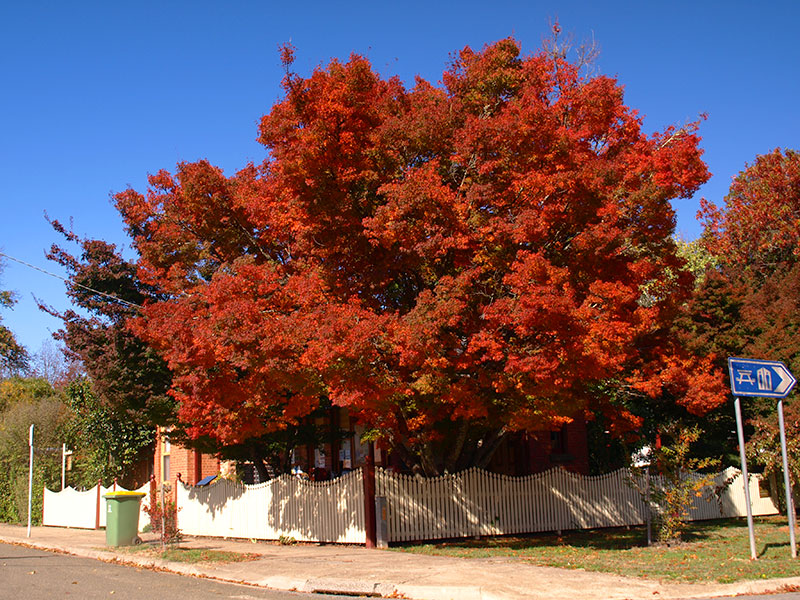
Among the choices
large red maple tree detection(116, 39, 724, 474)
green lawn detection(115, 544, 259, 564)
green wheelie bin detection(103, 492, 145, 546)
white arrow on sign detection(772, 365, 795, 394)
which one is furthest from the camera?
green wheelie bin detection(103, 492, 145, 546)

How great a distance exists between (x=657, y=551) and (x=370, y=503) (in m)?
5.72

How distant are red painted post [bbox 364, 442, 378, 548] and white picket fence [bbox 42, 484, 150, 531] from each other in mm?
10203

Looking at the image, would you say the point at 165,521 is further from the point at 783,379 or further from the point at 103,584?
the point at 783,379

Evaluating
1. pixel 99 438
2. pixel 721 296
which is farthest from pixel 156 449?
pixel 721 296

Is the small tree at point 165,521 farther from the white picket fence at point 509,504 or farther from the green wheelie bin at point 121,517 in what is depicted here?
the white picket fence at point 509,504

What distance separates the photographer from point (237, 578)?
477 inches

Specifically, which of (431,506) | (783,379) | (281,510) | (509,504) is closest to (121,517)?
(281,510)

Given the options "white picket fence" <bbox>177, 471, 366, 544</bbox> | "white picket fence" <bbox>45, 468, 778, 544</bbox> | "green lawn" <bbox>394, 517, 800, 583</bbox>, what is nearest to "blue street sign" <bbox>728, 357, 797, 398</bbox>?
"green lawn" <bbox>394, 517, 800, 583</bbox>

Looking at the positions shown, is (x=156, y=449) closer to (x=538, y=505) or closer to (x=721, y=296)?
(x=538, y=505)

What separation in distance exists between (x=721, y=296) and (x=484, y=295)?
9.44 m

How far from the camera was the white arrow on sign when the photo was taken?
40.3ft

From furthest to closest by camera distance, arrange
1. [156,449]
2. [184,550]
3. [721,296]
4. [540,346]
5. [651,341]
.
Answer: [156,449] < [721,296] < [651,341] < [184,550] < [540,346]

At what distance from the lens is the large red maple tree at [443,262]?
13109mm

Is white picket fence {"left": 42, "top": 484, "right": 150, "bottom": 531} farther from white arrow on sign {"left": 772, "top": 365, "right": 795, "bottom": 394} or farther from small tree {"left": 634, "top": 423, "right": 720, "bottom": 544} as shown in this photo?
white arrow on sign {"left": 772, "top": 365, "right": 795, "bottom": 394}
